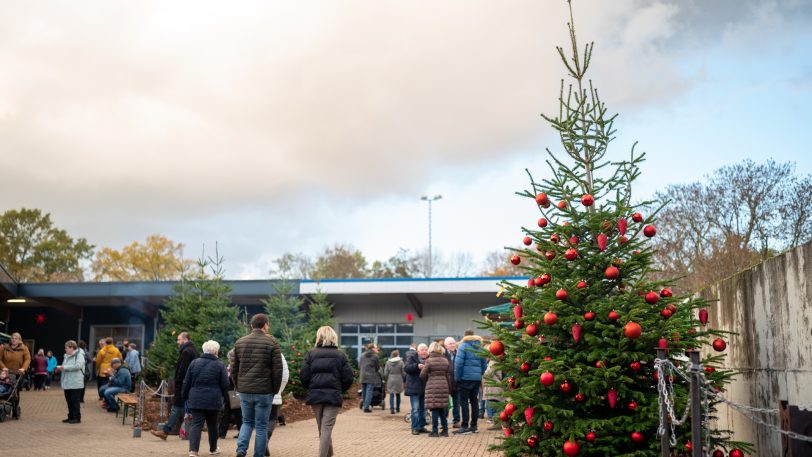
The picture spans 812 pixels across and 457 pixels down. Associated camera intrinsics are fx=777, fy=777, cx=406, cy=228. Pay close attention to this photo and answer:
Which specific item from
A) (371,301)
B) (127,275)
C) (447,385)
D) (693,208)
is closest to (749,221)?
(693,208)

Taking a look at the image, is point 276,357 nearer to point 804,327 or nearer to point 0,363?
point 804,327

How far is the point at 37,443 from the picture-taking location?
508 inches

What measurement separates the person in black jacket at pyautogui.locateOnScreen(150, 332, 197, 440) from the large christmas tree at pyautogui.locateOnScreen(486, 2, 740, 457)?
6430 millimetres

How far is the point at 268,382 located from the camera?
370 inches

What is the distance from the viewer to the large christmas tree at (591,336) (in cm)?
698

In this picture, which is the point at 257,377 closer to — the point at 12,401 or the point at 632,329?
the point at 632,329

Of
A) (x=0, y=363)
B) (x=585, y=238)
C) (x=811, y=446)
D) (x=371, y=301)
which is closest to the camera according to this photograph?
(x=811, y=446)

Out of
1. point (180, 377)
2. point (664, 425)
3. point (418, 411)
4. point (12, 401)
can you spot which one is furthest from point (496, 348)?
point (12, 401)

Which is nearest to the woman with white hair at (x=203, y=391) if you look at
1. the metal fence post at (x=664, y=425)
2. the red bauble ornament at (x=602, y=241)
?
the red bauble ornament at (x=602, y=241)

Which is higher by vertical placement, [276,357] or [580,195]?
[580,195]

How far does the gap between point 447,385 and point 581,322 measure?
6490mm

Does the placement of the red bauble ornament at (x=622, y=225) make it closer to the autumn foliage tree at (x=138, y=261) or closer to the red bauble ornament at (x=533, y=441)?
the red bauble ornament at (x=533, y=441)

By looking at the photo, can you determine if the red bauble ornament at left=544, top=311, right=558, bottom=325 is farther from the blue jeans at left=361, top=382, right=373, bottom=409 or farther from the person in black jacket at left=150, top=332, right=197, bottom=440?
the blue jeans at left=361, top=382, right=373, bottom=409

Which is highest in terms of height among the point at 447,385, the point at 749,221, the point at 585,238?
the point at 749,221
